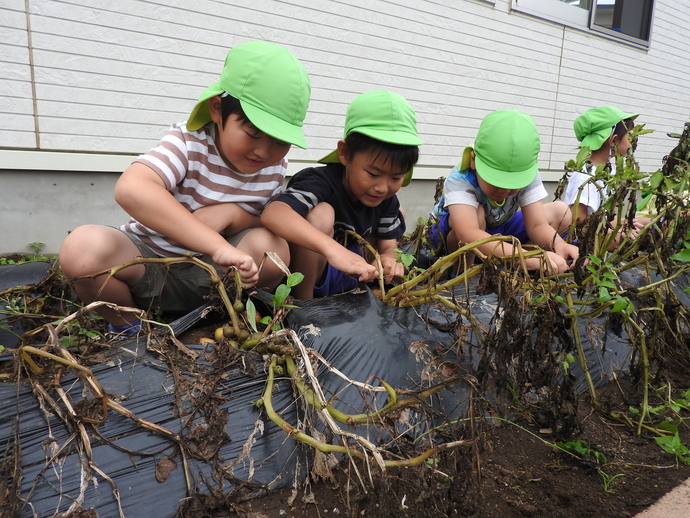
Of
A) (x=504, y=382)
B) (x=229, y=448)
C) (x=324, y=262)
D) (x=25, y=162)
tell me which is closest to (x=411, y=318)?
(x=504, y=382)

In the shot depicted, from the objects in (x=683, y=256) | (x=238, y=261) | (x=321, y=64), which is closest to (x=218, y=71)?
(x=321, y=64)

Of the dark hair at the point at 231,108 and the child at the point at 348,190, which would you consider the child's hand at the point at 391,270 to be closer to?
the child at the point at 348,190

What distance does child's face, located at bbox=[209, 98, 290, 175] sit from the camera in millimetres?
1819

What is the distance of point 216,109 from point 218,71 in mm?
1920

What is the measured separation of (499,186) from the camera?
246 centimetres

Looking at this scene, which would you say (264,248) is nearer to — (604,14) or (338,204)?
(338,204)

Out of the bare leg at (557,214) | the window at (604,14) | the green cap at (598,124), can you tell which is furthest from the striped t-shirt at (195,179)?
the window at (604,14)

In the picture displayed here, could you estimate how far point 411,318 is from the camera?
5.64 ft

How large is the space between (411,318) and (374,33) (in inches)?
134

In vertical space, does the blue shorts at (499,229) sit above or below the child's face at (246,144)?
below

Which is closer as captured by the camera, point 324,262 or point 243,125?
point 243,125

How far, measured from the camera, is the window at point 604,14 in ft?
18.4

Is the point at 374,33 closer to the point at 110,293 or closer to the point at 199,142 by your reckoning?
the point at 199,142

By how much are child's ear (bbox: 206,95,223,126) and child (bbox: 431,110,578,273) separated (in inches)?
47.9
